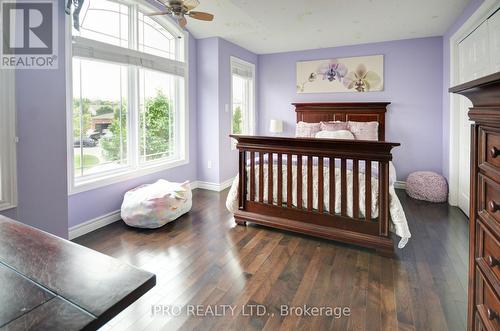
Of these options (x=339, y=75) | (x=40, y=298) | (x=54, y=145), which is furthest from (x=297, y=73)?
(x=40, y=298)

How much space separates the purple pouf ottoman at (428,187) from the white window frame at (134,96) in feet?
11.0

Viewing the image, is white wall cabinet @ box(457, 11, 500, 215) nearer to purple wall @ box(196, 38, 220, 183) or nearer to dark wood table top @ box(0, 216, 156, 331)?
purple wall @ box(196, 38, 220, 183)

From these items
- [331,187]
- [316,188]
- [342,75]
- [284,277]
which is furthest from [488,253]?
[342,75]

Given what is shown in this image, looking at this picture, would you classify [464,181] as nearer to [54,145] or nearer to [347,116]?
[347,116]

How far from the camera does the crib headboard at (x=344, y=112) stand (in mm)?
4785

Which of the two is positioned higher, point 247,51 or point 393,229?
point 247,51

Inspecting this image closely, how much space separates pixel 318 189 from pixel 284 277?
3.12 ft

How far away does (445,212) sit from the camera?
11.8 ft

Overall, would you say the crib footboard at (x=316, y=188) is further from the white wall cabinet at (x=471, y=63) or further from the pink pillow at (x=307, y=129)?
the pink pillow at (x=307, y=129)

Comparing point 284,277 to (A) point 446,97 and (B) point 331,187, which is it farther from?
(A) point 446,97

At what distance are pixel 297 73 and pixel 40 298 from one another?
17.7 ft

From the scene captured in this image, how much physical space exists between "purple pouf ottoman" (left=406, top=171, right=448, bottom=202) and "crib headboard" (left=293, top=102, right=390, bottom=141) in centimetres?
90

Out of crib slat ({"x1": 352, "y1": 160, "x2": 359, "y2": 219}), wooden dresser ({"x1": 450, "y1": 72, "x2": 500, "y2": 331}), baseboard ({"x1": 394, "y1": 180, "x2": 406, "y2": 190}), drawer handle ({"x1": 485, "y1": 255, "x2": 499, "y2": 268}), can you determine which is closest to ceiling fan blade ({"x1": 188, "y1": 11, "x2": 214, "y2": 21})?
crib slat ({"x1": 352, "y1": 160, "x2": 359, "y2": 219})

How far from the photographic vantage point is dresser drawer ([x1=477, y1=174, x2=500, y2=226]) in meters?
0.90
